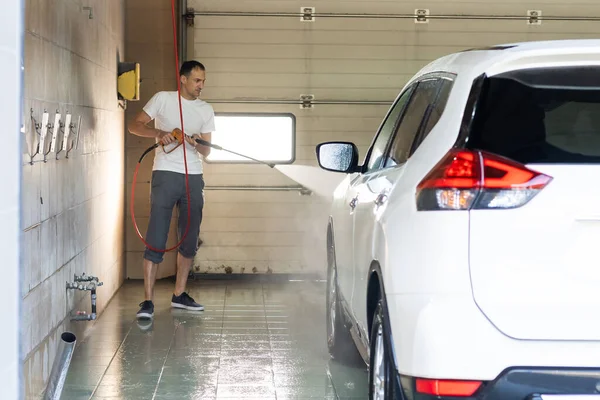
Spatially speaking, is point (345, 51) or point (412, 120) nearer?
point (412, 120)

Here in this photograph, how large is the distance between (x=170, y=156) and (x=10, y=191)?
614cm

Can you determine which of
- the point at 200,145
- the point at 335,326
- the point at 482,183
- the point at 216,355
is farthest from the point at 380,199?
the point at 200,145

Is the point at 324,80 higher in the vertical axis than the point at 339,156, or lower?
higher

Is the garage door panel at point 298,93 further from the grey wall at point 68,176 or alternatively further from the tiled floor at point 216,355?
the tiled floor at point 216,355

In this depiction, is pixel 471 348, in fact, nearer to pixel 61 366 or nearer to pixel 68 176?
pixel 61 366

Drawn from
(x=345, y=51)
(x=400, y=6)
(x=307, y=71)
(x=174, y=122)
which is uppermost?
(x=400, y=6)

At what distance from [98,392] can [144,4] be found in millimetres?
5598

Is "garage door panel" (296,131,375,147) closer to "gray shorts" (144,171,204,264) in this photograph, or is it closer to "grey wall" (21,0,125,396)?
"grey wall" (21,0,125,396)

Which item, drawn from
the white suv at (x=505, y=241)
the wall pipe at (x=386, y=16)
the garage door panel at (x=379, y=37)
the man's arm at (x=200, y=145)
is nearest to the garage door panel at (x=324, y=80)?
the garage door panel at (x=379, y=37)

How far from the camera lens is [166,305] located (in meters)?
8.98

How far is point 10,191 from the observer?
2.22 m

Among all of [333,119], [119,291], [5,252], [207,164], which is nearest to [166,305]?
[119,291]

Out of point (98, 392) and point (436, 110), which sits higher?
point (436, 110)

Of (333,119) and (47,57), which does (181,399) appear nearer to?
(47,57)
